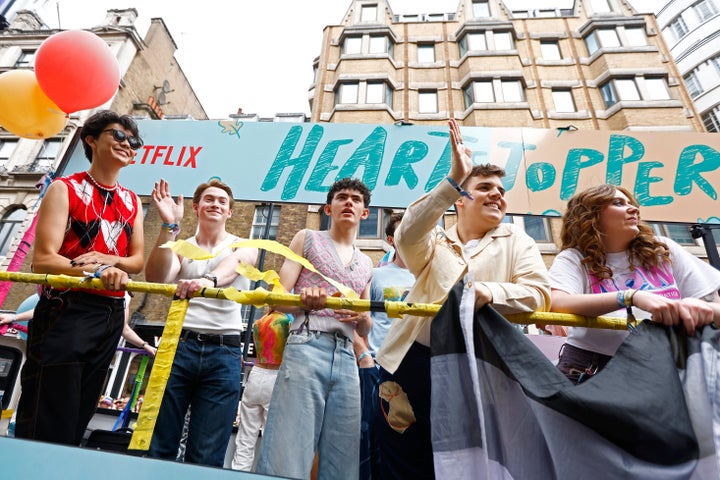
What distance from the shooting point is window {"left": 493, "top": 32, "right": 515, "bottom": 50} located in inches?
592

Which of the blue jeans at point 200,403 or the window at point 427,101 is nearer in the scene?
the blue jeans at point 200,403

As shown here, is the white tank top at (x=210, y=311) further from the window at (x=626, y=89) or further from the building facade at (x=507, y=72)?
the window at (x=626, y=89)

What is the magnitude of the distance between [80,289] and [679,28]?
31.9m

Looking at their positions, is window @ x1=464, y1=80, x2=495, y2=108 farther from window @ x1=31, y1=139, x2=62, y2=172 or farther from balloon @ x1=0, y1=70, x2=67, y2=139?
window @ x1=31, y1=139, x2=62, y2=172

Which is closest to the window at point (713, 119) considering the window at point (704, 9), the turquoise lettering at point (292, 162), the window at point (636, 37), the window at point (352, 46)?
the window at point (704, 9)

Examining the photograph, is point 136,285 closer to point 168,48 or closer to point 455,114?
point 455,114

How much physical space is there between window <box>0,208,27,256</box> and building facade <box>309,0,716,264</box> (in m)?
12.9

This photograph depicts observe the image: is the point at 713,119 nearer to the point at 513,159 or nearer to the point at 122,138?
the point at 513,159

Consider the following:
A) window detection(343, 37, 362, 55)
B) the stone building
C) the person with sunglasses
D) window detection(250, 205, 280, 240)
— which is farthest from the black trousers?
window detection(343, 37, 362, 55)

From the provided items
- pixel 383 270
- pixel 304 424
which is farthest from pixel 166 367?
pixel 383 270

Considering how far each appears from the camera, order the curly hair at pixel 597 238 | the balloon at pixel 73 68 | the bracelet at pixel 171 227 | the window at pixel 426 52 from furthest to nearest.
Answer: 1. the window at pixel 426 52
2. the balloon at pixel 73 68
3. the bracelet at pixel 171 227
4. the curly hair at pixel 597 238

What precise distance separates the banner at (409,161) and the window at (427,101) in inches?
408

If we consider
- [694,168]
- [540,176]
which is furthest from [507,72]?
[540,176]

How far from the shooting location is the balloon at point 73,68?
11.1ft
